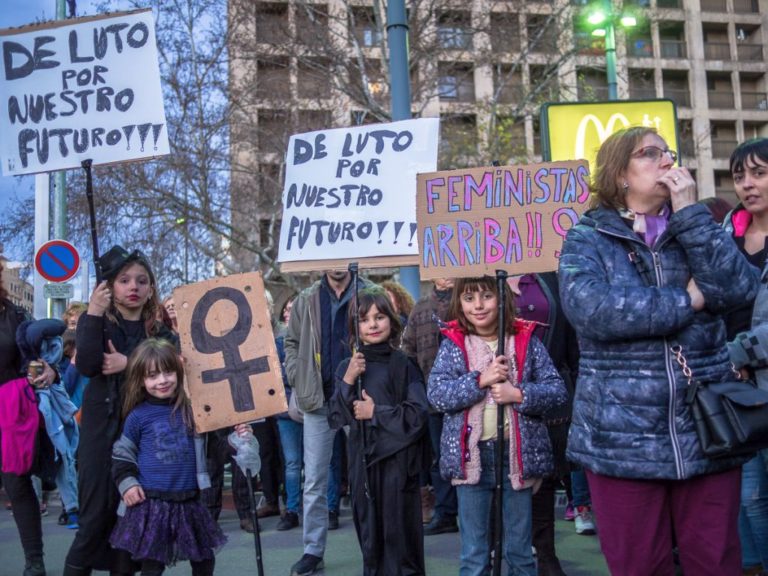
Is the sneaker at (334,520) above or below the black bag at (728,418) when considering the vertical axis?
below

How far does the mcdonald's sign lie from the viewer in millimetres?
6754

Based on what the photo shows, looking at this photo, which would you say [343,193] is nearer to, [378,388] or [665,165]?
[378,388]

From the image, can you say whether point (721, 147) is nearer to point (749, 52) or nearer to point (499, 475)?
point (749, 52)

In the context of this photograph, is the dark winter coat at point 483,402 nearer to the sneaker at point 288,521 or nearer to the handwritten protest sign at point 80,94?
the handwritten protest sign at point 80,94

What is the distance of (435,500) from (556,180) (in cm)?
310

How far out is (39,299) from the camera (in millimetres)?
13484

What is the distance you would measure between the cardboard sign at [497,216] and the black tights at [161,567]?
1791 mm

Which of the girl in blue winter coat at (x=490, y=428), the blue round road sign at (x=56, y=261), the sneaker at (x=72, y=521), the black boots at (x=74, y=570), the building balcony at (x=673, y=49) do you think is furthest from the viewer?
the building balcony at (x=673, y=49)

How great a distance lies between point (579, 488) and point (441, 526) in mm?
1057

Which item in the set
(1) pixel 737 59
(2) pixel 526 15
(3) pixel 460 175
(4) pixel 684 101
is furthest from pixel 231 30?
(1) pixel 737 59

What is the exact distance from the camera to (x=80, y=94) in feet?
15.6

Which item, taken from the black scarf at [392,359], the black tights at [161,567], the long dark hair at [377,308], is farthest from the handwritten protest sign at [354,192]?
the black tights at [161,567]

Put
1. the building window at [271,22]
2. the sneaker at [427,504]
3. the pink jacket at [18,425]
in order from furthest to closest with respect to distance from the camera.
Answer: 1. the building window at [271,22]
2. the sneaker at [427,504]
3. the pink jacket at [18,425]

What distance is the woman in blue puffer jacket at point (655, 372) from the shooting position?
2.56m
